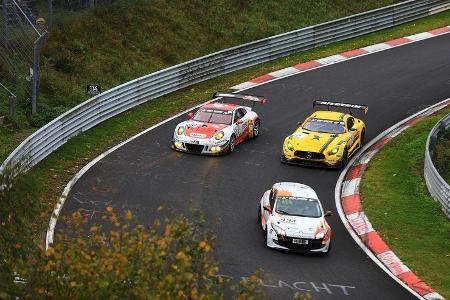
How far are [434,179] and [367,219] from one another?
2.48 meters

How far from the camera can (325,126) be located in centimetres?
2836

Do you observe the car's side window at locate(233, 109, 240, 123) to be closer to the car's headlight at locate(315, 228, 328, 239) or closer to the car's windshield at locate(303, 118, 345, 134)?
the car's windshield at locate(303, 118, 345, 134)

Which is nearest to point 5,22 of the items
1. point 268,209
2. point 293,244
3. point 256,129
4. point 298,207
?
point 256,129

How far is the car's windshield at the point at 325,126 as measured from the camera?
1110 inches

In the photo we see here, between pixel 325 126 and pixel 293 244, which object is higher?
pixel 293 244

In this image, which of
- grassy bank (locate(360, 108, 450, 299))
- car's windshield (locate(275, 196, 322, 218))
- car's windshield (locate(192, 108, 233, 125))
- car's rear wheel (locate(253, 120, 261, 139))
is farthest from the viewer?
car's rear wheel (locate(253, 120, 261, 139))

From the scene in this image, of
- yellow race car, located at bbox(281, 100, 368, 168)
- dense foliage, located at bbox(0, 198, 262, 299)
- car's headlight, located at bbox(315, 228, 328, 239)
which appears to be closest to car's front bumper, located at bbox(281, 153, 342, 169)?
yellow race car, located at bbox(281, 100, 368, 168)

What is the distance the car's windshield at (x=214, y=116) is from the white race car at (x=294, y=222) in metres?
6.15

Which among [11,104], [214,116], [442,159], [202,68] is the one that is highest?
[11,104]

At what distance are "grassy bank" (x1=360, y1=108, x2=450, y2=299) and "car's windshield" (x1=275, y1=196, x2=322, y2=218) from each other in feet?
6.62

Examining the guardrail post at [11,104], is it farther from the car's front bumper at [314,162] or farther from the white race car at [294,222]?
the white race car at [294,222]

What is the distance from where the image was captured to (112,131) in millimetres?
29750

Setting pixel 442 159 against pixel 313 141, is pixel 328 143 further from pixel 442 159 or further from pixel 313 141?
pixel 442 159

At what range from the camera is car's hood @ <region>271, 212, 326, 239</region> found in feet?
70.1
